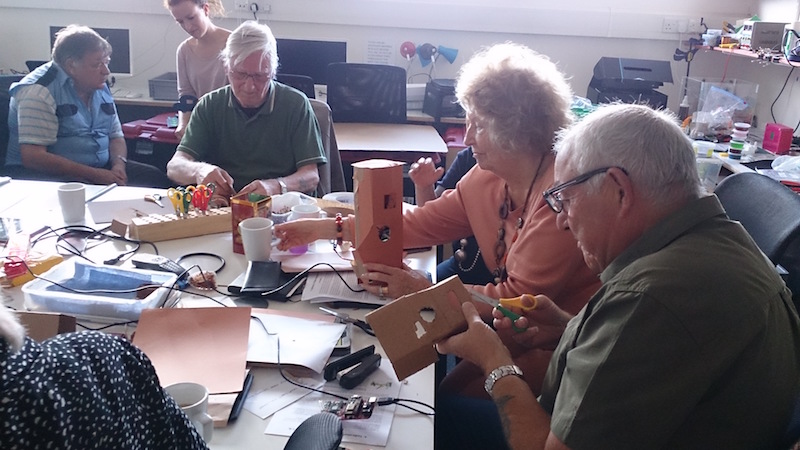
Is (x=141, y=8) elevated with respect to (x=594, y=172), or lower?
elevated

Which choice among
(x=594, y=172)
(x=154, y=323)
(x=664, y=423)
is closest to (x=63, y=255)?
(x=154, y=323)

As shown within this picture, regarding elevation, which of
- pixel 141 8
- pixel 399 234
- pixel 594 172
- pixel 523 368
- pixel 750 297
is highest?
pixel 141 8

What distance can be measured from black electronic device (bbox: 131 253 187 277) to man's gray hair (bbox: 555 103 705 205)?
1.01m

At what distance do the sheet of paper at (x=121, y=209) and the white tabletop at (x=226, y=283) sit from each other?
0.10 ft

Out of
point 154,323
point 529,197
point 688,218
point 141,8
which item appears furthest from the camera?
point 141,8

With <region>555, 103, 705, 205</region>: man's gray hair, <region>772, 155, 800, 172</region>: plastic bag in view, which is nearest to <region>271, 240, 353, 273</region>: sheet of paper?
<region>555, 103, 705, 205</region>: man's gray hair

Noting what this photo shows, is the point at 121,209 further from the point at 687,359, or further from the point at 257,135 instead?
the point at 687,359

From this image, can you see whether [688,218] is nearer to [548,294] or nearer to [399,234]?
[548,294]

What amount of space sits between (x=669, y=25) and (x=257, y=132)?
9.73ft

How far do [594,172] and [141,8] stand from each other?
395 centimetres

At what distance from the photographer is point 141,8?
13.5 feet

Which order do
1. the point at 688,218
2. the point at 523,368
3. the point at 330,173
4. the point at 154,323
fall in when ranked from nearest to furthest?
the point at 688,218 < the point at 154,323 < the point at 523,368 < the point at 330,173

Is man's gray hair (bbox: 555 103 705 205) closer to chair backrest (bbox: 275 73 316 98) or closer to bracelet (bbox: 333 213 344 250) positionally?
bracelet (bbox: 333 213 344 250)

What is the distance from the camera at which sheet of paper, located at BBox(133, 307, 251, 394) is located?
1109 millimetres
